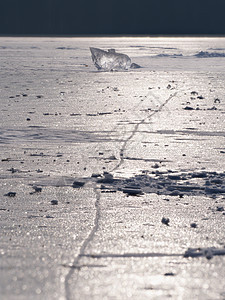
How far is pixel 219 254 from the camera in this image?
2.67 m

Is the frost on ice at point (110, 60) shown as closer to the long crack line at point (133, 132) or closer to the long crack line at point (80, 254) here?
the long crack line at point (133, 132)

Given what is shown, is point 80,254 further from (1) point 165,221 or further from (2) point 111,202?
(2) point 111,202

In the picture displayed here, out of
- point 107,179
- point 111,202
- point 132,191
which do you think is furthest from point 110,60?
point 111,202

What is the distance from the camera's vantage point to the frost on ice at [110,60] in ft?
55.5

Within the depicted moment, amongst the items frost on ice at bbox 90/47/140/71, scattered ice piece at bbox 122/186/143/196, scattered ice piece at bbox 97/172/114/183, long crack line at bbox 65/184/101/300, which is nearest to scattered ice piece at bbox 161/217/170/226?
long crack line at bbox 65/184/101/300

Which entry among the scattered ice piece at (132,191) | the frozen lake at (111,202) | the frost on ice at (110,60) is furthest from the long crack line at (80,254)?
the frost on ice at (110,60)

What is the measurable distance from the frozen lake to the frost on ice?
910cm

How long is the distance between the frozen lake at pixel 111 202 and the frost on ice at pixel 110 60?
358 inches

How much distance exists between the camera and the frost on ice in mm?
16906

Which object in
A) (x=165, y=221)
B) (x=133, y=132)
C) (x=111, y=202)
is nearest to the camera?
(x=165, y=221)

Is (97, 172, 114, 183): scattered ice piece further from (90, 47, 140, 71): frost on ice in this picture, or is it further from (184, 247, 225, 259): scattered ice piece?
(90, 47, 140, 71): frost on ice

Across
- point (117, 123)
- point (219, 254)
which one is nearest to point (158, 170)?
point (219, 254)

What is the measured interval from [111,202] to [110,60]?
14.1 m

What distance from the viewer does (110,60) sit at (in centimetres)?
1736
